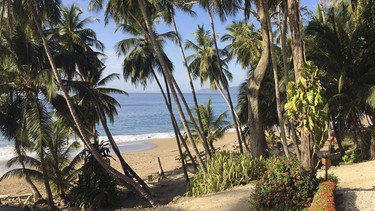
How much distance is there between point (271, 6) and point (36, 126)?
9.51m

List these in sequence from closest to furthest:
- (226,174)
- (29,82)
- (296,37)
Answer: (296,37), (226,174), (29,82)

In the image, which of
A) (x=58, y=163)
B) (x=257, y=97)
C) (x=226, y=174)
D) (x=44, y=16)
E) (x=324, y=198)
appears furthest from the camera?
(x=58, y=163)

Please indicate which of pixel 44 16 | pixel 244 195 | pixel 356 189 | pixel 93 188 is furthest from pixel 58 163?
pixel 356 189

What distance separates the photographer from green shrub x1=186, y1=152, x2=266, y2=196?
362 inches

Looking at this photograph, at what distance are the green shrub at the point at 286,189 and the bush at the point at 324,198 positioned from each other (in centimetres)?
21

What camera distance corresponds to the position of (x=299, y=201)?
20.0 feet

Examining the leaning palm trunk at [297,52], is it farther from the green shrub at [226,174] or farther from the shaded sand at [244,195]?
the green shrub at [226,174]

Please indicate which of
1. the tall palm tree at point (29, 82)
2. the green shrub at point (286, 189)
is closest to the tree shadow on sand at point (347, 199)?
the green shrub at point (286, 189)

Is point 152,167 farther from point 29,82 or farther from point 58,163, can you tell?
point 29,82

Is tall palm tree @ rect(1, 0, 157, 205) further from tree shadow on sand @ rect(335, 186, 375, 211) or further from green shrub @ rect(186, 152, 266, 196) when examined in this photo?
tree shadow on sand @ rect(335, 186, 375, 211)

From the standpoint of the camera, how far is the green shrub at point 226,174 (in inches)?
362

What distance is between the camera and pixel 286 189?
614cm

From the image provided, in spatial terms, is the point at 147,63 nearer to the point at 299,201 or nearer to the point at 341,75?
the point at 341,75

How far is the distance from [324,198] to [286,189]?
0.76 m
